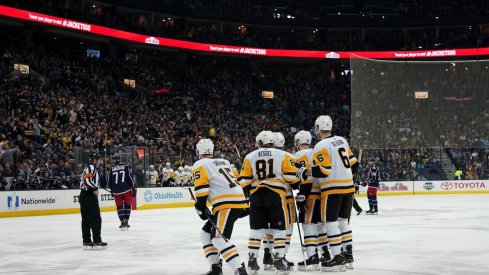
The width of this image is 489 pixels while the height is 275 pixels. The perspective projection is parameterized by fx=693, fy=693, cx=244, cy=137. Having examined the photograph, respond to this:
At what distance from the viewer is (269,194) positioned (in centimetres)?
784

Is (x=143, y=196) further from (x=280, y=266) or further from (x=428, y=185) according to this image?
(x=280, y=266)

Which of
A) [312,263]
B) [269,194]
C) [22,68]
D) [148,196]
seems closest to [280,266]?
[312,263]

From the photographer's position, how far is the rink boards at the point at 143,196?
18.5 meters

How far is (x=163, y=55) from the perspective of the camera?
38688 millimetres

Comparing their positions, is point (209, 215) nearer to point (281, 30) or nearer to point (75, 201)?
point (75, 201)

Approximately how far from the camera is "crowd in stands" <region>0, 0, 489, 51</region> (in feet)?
124

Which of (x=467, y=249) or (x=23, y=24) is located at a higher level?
(x=23, y=24)

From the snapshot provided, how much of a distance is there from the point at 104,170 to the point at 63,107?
6.88 m

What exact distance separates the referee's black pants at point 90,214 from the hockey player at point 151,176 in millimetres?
10895

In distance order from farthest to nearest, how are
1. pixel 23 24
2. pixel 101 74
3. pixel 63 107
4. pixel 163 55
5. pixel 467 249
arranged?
pixel 163 55, pixel 101 74, pixel 23 24, pixel 63 107, pixel 467 249

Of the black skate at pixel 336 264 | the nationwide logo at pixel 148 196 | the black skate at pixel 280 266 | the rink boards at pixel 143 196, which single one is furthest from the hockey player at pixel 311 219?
the nationwide logo at pixel 148 196

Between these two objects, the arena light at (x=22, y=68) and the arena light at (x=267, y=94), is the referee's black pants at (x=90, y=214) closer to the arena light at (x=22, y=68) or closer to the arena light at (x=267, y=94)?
the arena light at (x=22, y=68)

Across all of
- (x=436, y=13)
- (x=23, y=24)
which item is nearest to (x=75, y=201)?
(x=23, y=24)

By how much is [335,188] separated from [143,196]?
14.2m
